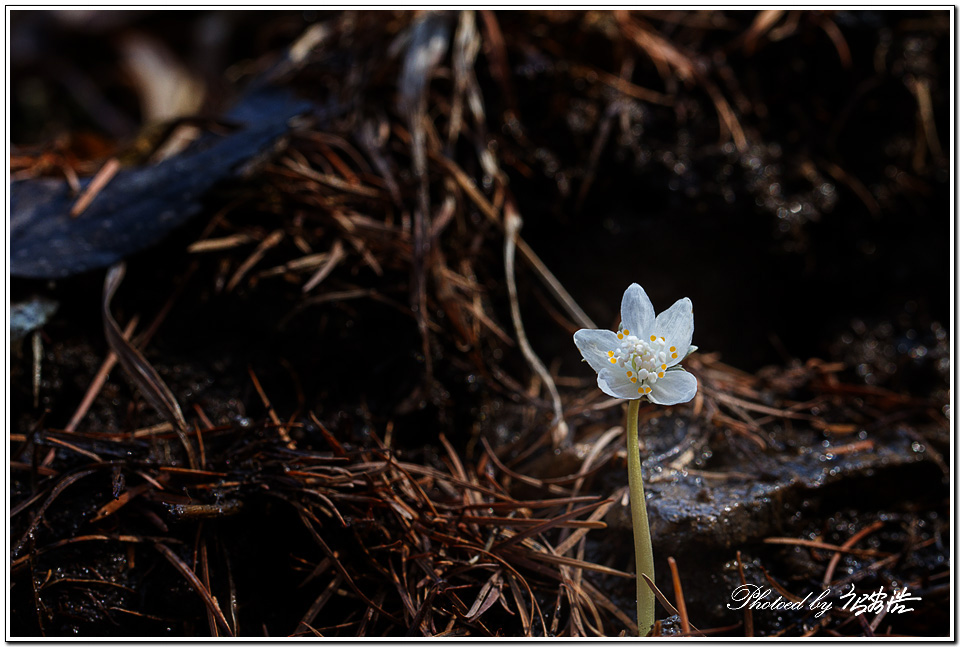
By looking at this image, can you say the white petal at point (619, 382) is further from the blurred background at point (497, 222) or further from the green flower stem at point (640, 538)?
the blurred background at point (497, 222)

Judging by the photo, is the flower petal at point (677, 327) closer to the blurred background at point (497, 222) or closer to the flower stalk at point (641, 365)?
the flower stalk at point (641, 365)

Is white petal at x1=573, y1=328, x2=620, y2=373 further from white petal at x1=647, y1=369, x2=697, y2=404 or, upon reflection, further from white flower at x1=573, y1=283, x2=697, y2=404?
white petal at x1=647, y1=369, x2=697, y2=404

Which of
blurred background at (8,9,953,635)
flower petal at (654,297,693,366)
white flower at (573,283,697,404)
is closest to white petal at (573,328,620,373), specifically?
white flower at (573,283,697,404)

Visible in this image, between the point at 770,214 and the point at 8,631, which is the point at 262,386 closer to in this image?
the point at 8,631

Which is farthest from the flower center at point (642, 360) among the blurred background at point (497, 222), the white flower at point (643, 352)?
the blurred background at point (497, 222)

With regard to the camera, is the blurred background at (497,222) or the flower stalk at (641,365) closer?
the flower stalk at (641,365)

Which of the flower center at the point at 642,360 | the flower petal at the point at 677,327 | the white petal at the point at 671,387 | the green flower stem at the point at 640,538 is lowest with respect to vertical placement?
the green flower stem at the point at 640,538

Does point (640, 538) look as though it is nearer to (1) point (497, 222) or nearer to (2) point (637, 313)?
(2) point (637, 313)

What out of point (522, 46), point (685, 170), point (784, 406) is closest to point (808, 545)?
point (784, 406)

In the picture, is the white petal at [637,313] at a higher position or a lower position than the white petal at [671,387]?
higher
